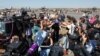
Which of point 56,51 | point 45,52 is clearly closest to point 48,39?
point 45,52

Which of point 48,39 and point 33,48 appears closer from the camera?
point 33,48

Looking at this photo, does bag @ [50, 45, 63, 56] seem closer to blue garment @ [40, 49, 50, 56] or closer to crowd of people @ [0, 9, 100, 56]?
crowd of people @ [0, 9, 100, 56]

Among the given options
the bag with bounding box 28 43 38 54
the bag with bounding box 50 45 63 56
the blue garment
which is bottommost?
the blue garment

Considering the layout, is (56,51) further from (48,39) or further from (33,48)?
(48,39)

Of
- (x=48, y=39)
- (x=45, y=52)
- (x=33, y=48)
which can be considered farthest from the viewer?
(x=48, y=39)

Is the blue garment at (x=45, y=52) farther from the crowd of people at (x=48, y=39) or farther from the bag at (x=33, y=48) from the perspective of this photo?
the bag at (x=33, y=48)

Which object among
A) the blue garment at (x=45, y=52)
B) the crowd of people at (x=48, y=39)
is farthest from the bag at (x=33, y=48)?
the blue garment at (x=45, y=52)

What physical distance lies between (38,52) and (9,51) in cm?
102

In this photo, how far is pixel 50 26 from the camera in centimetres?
1318

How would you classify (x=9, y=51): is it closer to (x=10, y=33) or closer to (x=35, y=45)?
(x=35, y=45)

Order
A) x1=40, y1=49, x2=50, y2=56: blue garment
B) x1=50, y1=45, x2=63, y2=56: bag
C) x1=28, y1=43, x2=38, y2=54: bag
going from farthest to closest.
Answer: x1=40, y1=49, x2=50, y2=56: blue garment < x1=50, y1=45, x2=63, y2=56: bag < x1=28, y1=43, x2=38, y2=54: bag

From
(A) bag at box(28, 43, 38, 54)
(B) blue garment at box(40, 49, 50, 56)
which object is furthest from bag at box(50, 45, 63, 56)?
(A) bag at box(28, 43, 38, 54)

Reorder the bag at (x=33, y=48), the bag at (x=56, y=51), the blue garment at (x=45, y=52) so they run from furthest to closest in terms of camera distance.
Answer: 1. the blue garment at (x=45, y=52)
2. the bag at (x=56, y=51)
3. the bag at (x=33, y=48)

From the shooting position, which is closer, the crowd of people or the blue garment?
the crowd of people
